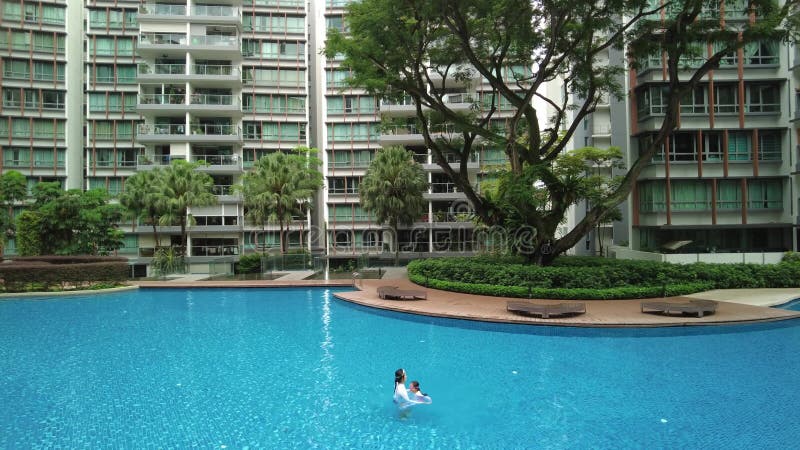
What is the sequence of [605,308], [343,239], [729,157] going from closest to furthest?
1. [605,308]
2. [729,157]
3. [343,239]

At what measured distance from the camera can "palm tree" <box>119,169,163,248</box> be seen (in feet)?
106

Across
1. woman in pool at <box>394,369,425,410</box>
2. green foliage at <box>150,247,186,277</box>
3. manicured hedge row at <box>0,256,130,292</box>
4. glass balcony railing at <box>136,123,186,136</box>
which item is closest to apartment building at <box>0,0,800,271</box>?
glass balcony railing at <box>136,123,186,136</box>

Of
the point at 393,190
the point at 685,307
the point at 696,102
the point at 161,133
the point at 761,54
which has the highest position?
the point at 761,54

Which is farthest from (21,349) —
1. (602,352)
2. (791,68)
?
(791,68)

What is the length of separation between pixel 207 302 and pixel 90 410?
1306 centimetres

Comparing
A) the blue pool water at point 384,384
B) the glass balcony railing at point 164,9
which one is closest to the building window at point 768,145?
the blue pool water at point 384,384

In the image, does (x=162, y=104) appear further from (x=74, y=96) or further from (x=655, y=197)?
(x=655, y=197)

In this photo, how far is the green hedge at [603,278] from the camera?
19906 millimetres

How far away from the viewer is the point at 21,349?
45.6 feet

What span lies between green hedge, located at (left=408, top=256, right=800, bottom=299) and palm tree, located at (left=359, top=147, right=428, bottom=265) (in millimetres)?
9535

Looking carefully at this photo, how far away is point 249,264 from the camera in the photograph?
106ft

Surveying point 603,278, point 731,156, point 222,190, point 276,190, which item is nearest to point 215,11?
point 222,190

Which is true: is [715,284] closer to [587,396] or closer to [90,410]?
[587,396]

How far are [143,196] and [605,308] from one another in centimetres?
3073
